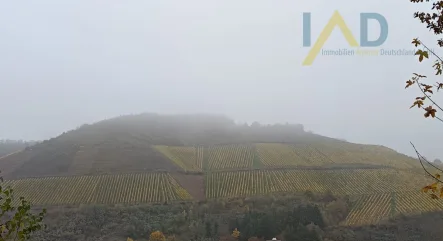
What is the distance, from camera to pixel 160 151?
8406 cm

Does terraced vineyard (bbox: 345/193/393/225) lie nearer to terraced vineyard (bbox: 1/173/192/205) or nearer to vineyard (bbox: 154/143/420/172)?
vineyard (bbox: 154/143/420/172)

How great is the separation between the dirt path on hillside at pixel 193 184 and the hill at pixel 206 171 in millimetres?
154

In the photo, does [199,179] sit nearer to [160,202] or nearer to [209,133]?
[160,202]

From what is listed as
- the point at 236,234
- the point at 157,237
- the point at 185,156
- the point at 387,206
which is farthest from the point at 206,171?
the point at 387,206

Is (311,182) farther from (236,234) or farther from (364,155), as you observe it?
(236,234)

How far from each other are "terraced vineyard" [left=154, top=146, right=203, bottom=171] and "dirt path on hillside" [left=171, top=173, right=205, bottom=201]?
3.13 meters

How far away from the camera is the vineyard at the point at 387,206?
54656mm

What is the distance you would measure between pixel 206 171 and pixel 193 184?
5.53 meters

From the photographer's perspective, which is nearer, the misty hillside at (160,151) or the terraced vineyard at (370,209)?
the terraced vineyard at (370,209)

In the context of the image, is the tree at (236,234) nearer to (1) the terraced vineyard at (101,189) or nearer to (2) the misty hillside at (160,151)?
(1) the terraced vineyard at (101,189)

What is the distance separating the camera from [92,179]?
2699 inches

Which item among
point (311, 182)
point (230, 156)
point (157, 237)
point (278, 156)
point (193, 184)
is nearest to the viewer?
point (157, 237)

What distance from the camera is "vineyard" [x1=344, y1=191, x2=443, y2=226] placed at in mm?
54656

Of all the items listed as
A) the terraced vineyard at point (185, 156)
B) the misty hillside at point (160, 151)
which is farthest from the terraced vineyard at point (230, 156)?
the terraced vineyard at point (185, 156)
